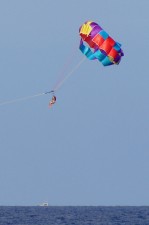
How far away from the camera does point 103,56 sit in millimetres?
75062

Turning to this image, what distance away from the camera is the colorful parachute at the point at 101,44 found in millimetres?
74650

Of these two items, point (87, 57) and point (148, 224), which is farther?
point (148, 224)

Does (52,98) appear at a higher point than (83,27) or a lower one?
lower

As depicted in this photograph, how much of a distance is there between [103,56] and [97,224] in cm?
3136

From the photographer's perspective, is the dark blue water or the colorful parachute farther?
the dark blue water

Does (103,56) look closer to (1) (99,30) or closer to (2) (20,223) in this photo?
(1) (99,30)

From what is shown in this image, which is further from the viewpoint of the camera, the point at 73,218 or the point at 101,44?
the point at 73,218

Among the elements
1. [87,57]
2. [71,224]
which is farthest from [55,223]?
[87,57]

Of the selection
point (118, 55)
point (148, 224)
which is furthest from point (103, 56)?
A: point (148, 224)

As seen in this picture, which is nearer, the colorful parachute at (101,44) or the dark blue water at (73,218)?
the colorful parachute at (101,44)

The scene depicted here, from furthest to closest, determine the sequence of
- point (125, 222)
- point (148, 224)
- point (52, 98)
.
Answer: point (125, 222) → point (148, 224) → point (52, 98)

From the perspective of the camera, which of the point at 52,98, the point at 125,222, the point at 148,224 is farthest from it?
the point at 125,222

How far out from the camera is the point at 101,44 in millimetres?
74812

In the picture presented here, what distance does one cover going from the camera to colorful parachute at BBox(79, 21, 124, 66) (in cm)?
7465
